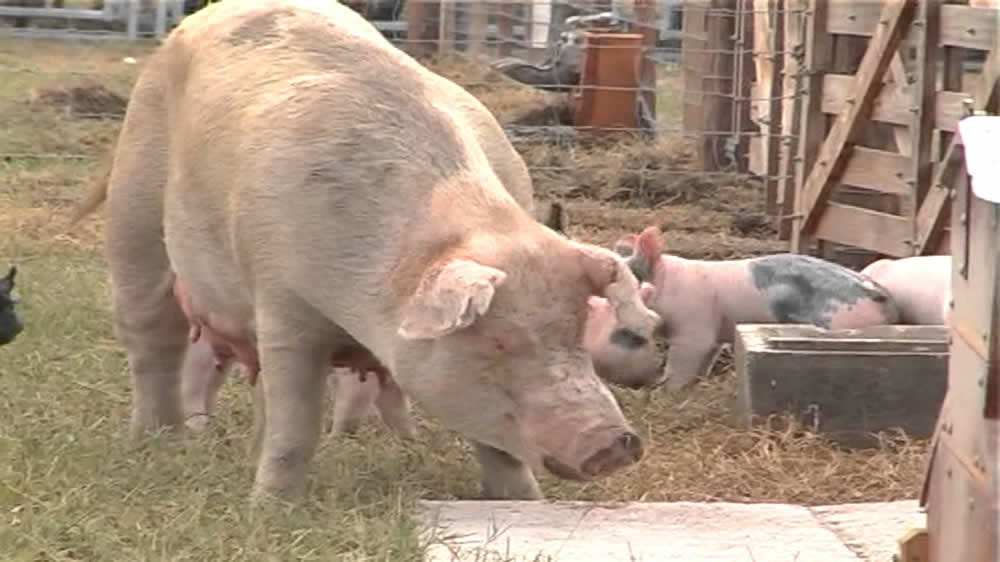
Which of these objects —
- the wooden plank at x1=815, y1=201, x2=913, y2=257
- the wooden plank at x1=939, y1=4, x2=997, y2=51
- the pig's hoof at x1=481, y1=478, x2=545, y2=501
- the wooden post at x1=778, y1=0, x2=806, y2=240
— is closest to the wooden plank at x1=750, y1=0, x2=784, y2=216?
the wooden post at x1=778, y1=0, x2=806, y2=240

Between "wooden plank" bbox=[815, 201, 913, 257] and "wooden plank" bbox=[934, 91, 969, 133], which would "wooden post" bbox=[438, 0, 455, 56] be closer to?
"wooden plank" bbox=[815, 201, 913, 257]

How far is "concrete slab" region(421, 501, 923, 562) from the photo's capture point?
436 centimetres

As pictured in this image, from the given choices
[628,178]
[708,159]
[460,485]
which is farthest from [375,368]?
[708,159]

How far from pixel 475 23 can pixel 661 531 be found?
1096cm

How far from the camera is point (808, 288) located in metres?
6.86

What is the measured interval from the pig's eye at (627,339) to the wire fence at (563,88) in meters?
3.24

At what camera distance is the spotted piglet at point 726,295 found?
681 centimetres

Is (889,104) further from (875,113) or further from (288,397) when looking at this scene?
(288,397)

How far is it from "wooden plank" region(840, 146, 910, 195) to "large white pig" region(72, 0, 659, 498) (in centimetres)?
359

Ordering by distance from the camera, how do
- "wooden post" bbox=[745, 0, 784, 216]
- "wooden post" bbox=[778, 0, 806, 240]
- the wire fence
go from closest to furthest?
"wooden post" bbox=[778, 0, 806, 240]
"wooden post" bbox=[745, 0, 784, 216]
the wire fence

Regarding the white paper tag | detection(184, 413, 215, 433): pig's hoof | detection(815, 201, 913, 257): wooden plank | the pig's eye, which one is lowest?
detection(184, 413, 215, 433): pig's hoof

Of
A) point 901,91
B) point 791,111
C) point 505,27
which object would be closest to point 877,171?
point 901,91

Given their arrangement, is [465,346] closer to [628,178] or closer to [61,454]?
[61,454]

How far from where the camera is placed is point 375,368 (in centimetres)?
493
